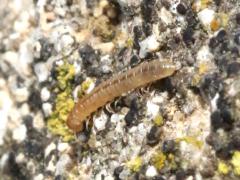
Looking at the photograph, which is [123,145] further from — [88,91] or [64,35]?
[64,35]

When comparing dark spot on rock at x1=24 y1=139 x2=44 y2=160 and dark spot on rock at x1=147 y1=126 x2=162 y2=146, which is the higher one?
dark spot on rock at x1=24 y1=139 x2=44 y2=160

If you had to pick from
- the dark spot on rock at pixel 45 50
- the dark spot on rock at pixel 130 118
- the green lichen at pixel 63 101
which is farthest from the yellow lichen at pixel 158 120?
the dark spot on rock at pixel 45 50

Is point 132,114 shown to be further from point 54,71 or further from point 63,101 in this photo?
point 54,71

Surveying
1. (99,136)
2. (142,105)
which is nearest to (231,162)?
(142,105)

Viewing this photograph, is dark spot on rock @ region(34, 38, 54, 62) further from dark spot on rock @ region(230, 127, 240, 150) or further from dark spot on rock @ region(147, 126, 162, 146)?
dark spot on rock @ region(230, 127, 240, 150)

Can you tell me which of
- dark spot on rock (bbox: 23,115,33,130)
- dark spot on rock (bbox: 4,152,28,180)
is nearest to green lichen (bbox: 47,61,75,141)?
dark spot on rock (bbox: 23,115,33,130)

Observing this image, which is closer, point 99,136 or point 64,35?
point 99,136
